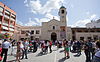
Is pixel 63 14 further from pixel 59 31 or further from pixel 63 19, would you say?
pixel 59 31

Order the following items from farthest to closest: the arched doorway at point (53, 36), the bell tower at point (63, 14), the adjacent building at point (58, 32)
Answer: the arched doorway at point (53, 36)
the bell tower at point (63, 14)
the adjacent building at point (58, 32)

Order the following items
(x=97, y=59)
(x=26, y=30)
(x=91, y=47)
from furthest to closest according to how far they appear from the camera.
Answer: (x=26, y=30), (x=91, y=47), (x=97, y=59)

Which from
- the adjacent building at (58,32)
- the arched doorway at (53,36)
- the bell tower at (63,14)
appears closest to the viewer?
the adjacent building at (58,32)

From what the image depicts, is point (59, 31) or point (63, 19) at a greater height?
point (63, 19)

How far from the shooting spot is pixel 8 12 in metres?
33.2

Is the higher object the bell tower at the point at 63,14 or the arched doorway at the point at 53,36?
the bell tower at the point at 63,14

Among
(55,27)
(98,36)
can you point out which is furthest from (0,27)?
(98,36)

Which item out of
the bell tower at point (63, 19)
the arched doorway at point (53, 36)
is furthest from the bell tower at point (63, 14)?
the arched doorway at point (53, 36)

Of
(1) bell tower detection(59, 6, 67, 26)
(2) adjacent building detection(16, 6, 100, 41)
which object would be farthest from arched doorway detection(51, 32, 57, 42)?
(1) bell tower detection(59, 6, 67, 26)

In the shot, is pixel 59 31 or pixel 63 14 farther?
pixel 63 14

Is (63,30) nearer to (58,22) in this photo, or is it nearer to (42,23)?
(58,22)

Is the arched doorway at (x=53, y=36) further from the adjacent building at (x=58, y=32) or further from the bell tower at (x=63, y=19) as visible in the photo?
the bell tower at (x=63, y=19)

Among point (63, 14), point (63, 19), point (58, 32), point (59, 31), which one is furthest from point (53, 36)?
point (63, 14)

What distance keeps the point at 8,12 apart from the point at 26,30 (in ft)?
46.3
